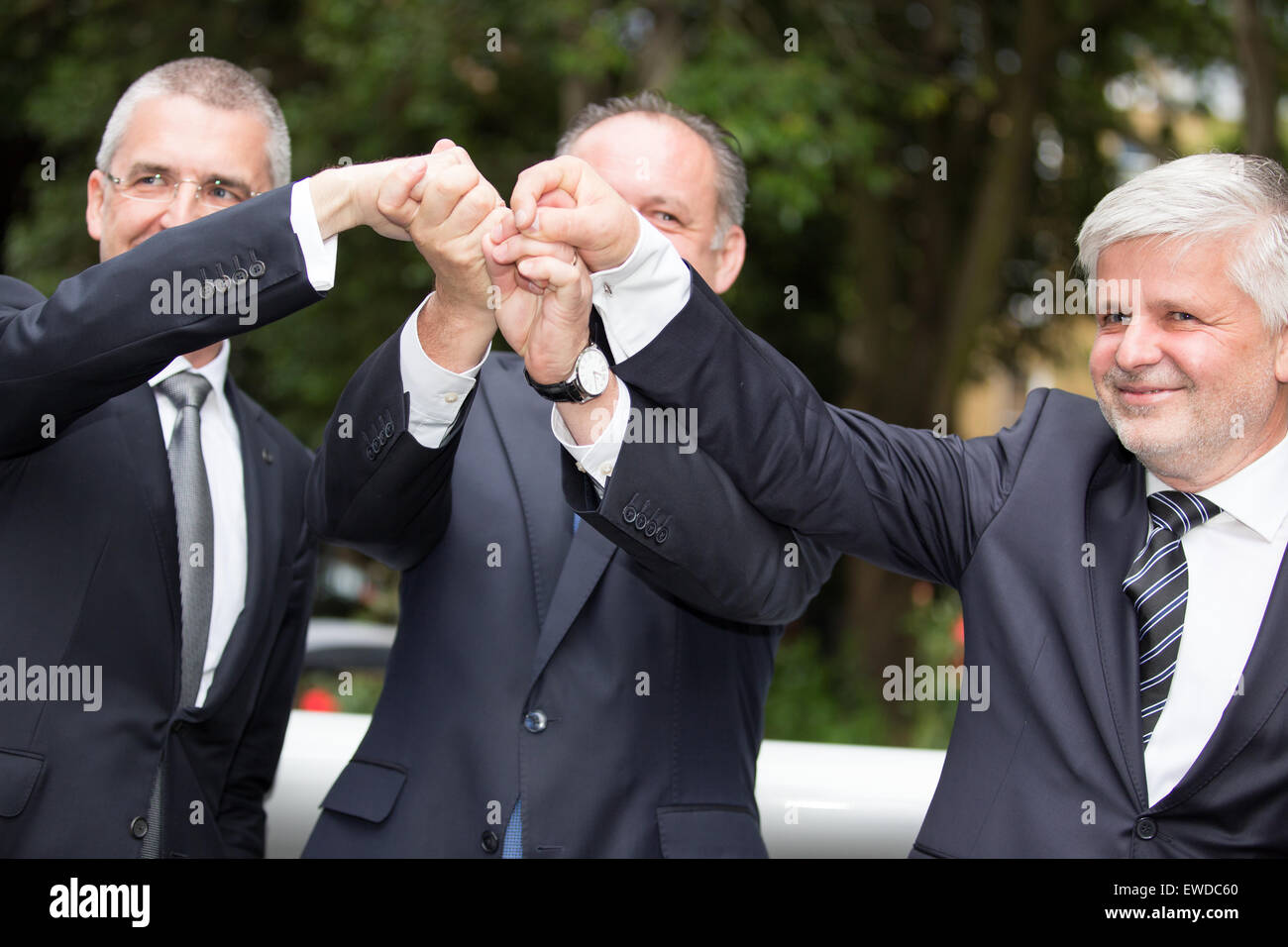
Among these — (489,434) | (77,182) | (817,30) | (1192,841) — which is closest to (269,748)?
(489,434)

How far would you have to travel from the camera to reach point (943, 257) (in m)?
10.0

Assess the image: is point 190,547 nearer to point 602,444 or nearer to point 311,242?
point 311,242

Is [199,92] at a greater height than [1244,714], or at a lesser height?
greater

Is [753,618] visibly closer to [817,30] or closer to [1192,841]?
[1192,841]

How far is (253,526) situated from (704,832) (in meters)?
1.15

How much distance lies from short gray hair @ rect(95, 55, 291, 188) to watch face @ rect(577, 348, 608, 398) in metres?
0.99

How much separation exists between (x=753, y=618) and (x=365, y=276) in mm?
7480

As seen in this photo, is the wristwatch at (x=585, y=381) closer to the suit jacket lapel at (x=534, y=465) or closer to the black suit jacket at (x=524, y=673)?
the black suit jacket at (x=524, y=673)

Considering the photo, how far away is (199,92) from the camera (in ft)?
9.05

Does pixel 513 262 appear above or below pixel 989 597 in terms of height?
above

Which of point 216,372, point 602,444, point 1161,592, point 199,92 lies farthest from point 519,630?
point 199,92

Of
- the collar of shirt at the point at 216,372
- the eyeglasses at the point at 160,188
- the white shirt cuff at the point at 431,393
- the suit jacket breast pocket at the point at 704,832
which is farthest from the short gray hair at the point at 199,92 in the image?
the suit jacket breast pocket at the point at 704,832

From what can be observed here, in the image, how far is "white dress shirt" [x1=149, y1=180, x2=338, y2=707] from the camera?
2.69m

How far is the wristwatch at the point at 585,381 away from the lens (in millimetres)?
2170
